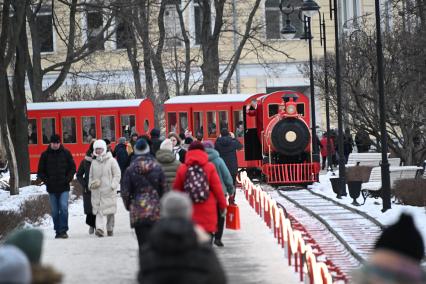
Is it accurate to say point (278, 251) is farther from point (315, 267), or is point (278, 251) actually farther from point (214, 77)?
point (214, 77)

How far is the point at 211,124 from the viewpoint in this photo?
137ft

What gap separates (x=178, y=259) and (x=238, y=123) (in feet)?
116

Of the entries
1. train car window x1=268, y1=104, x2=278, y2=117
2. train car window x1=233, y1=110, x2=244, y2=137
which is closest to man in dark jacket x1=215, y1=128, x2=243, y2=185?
train car window x1=268, y1=104, x2=278, y2=117

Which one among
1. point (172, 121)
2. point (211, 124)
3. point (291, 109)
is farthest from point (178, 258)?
point (172, 121)

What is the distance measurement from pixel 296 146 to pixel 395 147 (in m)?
4.14

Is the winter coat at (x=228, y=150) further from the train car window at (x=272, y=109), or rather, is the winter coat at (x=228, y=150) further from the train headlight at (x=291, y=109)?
the train car window at (x=272, y=109)

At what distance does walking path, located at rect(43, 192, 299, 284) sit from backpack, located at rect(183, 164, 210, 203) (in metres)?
1.02

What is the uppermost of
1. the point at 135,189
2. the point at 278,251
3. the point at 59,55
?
the point at 59,55

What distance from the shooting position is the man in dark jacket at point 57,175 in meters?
19.5

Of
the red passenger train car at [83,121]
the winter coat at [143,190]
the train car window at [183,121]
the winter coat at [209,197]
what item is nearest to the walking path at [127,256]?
the winter coat at [209,197]

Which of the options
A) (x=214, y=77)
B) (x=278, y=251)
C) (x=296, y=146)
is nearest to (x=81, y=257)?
(x=278, y=251)

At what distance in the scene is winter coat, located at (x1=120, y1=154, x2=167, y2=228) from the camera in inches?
536

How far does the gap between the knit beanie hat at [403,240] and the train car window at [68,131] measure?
3983 cm

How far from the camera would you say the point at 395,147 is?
120 feet
